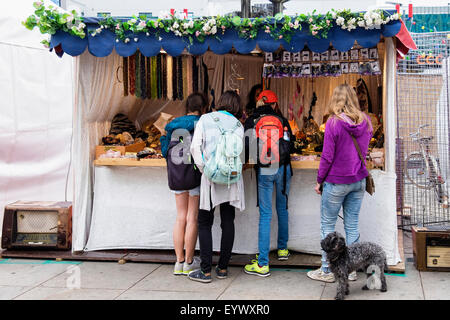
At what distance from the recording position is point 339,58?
580cm

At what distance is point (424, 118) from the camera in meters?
6.68

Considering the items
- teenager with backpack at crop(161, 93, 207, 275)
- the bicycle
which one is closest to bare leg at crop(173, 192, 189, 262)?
teenager with backpack at crop(161, 93, 207, 275)

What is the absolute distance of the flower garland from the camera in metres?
4.84

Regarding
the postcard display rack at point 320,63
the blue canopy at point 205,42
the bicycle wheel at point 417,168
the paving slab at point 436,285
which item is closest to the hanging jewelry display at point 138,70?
the blue canopy at point 205,42

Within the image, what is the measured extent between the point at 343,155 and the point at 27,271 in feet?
11.7

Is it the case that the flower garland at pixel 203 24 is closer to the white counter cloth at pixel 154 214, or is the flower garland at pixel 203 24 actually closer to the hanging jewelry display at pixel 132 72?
the hanging jewelry display at pixel 132 72

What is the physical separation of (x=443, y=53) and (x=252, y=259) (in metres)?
4.32

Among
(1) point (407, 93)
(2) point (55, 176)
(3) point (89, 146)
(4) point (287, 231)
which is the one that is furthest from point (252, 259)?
(2) point (55, 176)

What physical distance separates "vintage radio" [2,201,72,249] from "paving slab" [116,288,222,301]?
63.5 inches

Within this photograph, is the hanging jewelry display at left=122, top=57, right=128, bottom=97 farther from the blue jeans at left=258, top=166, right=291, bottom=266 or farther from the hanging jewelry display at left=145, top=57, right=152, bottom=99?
the blue jeans at left=258, top=166, right=291, bottom=266

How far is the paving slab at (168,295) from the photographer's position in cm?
445

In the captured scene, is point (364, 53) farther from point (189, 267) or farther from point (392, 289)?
point (189, 267)

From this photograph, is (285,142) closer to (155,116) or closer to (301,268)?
(301,268)

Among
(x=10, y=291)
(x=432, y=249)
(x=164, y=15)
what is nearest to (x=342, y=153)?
(x=432, y=249)
